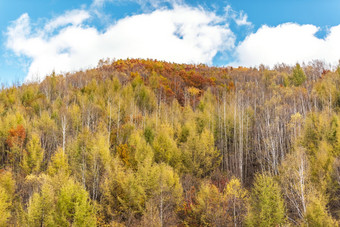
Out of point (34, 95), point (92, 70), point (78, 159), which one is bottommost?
point (78, 159)

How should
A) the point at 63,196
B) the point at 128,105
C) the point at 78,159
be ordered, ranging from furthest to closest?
1. the point at 128,105
2. the point at 78,159
3. the point at 63,196

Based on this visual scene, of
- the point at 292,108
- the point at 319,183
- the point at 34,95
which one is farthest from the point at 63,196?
the point at 34,95

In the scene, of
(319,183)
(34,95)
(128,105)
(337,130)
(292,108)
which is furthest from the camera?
(34,95)

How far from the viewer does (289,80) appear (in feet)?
262

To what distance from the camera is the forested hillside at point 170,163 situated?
30.0 metres

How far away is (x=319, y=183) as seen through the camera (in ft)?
110

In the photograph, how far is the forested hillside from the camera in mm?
30000

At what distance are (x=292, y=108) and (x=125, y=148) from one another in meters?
36.0

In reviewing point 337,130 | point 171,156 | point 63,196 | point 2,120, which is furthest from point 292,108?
point 2,120

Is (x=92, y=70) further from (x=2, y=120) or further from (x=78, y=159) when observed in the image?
(x=78, y=159)

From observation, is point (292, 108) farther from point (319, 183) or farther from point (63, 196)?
point (63, 196)

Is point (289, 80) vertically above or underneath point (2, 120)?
above

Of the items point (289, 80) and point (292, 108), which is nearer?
point (292, 108)

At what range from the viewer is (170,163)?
45.8 m
